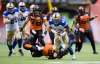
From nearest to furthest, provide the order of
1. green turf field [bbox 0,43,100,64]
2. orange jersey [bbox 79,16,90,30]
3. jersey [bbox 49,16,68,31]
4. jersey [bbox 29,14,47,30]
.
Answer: green turf field [bbox 0,43,100,64] < jersey [bbox 49,16,68,31] < jersey [bbox 29,14,47,30] < orange jersey [bbox 79,16,90,30]

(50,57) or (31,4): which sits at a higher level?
(31,4)

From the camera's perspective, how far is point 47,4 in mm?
18422

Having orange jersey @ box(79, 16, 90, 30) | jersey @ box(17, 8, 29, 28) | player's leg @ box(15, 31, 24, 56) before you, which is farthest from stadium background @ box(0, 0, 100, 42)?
orange jersey @ box(79, 16, 90, 30)

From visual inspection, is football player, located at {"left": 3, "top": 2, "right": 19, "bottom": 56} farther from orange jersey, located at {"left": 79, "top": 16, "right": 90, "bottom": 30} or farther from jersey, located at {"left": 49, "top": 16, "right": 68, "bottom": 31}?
orange jersey, located at {"left": 79, "top": 16, "right": 90, "bottom": 30}

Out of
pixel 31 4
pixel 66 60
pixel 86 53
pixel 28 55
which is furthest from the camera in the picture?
pixel 31 4

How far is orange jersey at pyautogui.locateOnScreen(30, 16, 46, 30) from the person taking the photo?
47.1 feet

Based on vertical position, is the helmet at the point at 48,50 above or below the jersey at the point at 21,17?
below

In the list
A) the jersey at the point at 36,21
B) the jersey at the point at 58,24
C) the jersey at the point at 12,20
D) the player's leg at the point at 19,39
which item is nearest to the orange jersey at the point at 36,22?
the jersey at the point at 36,21

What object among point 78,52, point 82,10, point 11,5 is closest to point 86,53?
point 78,52

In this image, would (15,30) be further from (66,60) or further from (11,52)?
(66,60)

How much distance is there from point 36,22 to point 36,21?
47mm

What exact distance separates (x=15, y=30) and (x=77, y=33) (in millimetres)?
1856

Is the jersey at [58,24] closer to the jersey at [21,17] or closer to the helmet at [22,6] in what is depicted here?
the jersey at [21,17]

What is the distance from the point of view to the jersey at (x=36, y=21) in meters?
14.4
